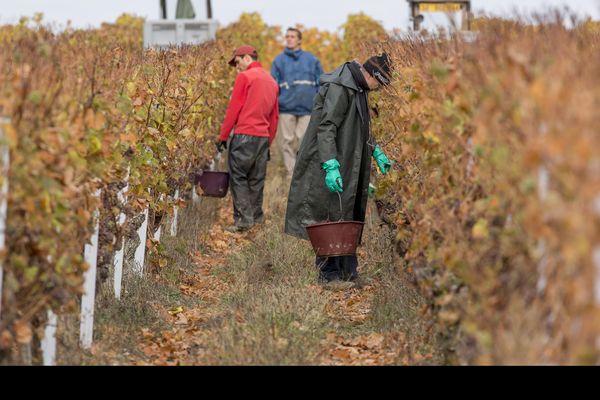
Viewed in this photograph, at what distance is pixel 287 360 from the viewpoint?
559 cm

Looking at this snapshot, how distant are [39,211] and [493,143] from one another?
6.46 feet

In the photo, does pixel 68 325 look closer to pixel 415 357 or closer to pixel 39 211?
pixel 39 211

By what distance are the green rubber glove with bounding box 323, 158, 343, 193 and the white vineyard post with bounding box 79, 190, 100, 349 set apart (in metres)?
2.03

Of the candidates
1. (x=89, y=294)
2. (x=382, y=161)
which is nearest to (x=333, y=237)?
(x=382, y=161)

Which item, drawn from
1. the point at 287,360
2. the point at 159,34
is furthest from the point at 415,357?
the point at 159,34

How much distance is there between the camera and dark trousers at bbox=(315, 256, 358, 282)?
26.7ft

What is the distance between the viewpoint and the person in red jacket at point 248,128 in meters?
10.6

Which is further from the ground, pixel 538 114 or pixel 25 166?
pixel 538 114

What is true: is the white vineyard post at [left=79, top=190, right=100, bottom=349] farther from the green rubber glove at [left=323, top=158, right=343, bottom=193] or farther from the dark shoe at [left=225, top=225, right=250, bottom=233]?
the dark shoe at [left=225, top=225, right=250, bottom=233]

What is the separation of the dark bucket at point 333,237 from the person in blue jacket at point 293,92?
6.66 m

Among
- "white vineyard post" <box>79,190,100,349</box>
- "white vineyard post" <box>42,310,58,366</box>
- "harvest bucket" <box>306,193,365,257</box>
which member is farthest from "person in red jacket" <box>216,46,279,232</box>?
"white vineyard post" <box>42,310,58,366</box>

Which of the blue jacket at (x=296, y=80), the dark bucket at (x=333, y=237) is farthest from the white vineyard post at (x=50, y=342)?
the blue jacket at (x=296, y=80)

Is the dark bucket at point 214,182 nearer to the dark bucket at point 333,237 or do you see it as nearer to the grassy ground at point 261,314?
the grassy ground at point 261,314

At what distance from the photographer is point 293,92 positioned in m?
14.1
